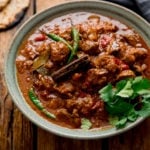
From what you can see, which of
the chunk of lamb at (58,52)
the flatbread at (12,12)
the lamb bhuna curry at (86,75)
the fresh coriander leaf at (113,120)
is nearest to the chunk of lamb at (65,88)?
the lamb bhuna curry at (86,75)

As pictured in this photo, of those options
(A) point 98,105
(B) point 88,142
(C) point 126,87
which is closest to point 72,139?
(B) point 88,142

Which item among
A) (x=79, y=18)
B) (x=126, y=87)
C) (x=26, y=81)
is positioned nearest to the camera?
(x=126, y=87)

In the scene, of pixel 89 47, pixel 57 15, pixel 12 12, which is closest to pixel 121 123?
pixel 89 47

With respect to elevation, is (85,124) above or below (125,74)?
below

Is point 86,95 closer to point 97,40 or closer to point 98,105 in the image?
point 98,105

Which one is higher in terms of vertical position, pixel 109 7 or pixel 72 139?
pixel 109 7

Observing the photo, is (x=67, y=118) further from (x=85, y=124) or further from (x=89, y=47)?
(x=89, y=47)

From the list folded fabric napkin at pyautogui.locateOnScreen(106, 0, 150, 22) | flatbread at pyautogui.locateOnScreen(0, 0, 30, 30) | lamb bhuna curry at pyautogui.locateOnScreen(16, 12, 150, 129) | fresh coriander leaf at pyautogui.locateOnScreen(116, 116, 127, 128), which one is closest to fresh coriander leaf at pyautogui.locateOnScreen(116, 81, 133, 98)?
lamb bhuna curry at pyautogui.locateOnScreen(16, 12, 150, 129)
